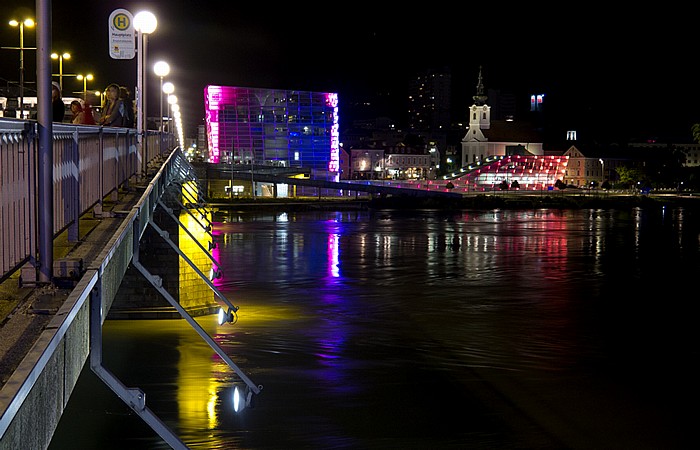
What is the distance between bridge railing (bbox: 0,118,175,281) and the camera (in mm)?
6824

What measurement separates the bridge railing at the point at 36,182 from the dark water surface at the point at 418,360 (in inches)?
198

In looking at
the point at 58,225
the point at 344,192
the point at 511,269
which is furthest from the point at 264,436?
the point at 344,192

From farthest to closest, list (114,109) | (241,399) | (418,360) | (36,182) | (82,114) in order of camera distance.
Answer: (418,360)
(241,399)
(114,109)
(82,114)
(36,182)

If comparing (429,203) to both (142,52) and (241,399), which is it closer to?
(142,52)

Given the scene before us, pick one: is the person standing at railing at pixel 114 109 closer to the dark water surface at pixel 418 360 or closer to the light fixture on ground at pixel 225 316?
the dark water surface at pixel 418 360

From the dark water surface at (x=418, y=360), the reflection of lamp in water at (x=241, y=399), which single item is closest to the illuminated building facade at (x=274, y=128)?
the dark water surface at (x=418, y=360)

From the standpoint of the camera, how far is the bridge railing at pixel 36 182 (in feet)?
22.4

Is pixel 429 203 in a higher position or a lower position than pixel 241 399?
higher

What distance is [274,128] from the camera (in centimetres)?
11075

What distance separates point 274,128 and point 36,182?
103175 mm

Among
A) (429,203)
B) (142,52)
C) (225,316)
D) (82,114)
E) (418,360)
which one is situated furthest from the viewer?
(429,203)

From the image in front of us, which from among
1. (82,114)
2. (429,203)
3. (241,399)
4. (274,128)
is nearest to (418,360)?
(241,399)

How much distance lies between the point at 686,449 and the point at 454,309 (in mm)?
14433

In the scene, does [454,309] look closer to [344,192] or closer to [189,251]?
[189,251]
